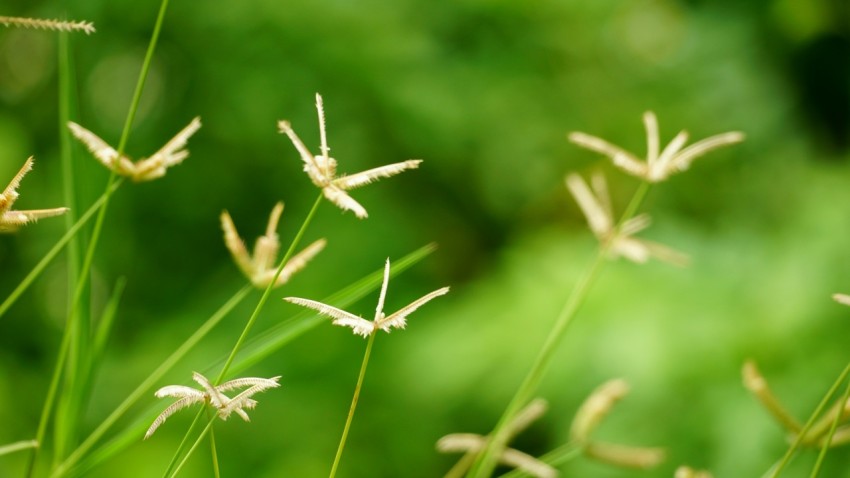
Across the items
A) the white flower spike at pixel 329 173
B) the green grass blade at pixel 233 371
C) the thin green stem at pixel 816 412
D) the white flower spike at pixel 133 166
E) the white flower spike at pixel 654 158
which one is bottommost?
the thin green stem at pixel 816 412

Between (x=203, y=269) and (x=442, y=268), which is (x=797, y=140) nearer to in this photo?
(x=442, y=268)

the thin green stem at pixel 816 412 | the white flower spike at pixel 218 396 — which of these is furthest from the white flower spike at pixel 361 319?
the thin green stem at pixel 816 412

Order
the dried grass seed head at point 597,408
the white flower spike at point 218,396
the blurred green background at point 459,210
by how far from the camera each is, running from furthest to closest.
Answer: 1. the blurred green background at point 459,210
2. the dried grass seed head at point 597,408
3. the white flower spike at point 218,396

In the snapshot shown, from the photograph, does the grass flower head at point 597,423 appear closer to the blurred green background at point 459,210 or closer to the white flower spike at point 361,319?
the white flower spike at point 361,319

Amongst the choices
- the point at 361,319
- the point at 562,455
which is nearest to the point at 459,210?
the point at 562,455

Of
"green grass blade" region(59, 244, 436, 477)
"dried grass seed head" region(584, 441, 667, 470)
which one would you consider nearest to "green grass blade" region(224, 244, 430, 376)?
"green grass blade" region(59, 244, 436, 477)

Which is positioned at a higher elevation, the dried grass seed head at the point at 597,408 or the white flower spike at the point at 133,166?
the white flower spike at the point at 133,166

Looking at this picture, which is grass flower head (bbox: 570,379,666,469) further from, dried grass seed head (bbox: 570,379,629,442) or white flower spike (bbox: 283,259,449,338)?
white flower spike (bbox: 283,259,449,338)

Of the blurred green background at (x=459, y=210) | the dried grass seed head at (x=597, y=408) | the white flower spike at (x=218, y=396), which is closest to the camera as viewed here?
the white flower spike at (x=218, y=396)

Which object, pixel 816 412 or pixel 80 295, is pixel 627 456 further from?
pixel 80 295
